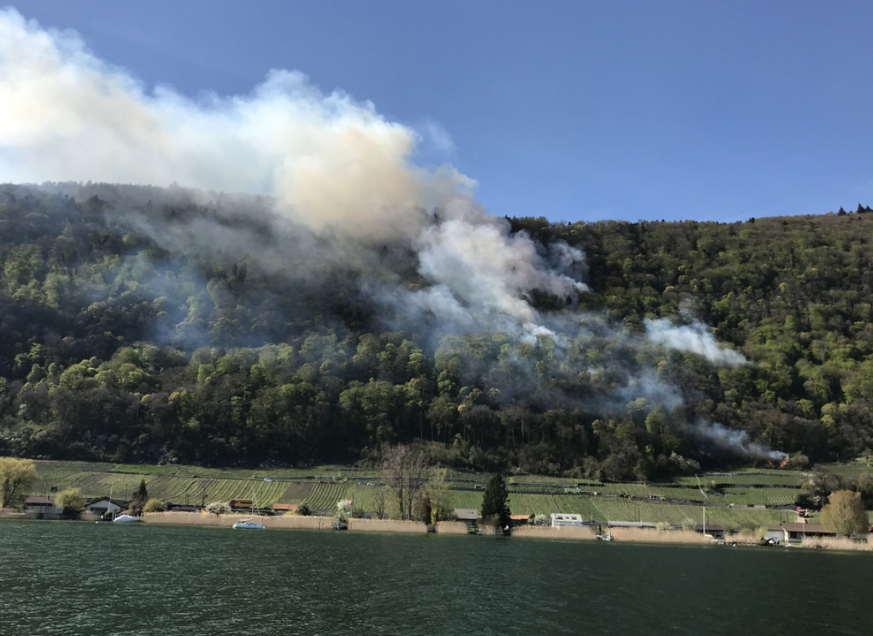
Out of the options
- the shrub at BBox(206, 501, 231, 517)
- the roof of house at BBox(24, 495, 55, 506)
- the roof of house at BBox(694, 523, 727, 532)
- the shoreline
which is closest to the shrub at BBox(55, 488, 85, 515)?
the roof of house at BBox(24, 495, 55, 506)

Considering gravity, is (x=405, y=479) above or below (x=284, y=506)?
above

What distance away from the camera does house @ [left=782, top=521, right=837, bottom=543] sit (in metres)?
145

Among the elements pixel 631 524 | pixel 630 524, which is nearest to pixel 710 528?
pixel 631 524

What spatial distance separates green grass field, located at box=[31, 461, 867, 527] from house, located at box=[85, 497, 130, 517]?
41.9 ft

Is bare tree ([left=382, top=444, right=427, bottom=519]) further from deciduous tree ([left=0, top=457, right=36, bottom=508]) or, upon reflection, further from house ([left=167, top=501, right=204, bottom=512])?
deciduous tree ([left=0, top=457, right=36, bottom=508])

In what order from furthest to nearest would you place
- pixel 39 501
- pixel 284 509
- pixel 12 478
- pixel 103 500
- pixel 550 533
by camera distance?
pixel 284 509, pixel 103 500, pixel 39 501, pixel 550 533, pixel 12 478

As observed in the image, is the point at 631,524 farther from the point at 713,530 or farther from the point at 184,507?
the point at 184,507

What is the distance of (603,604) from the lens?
176 ft

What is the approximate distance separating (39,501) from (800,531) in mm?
163226

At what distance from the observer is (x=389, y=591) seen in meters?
55.8

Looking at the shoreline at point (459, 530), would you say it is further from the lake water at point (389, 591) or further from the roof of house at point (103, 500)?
the lake water at point (389, 591)

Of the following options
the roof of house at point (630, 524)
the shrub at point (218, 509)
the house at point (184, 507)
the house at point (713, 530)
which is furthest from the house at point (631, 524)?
the house at point (184, 507)

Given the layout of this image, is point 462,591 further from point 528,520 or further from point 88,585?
point 528,520

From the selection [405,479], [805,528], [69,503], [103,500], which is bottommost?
[69,503]
